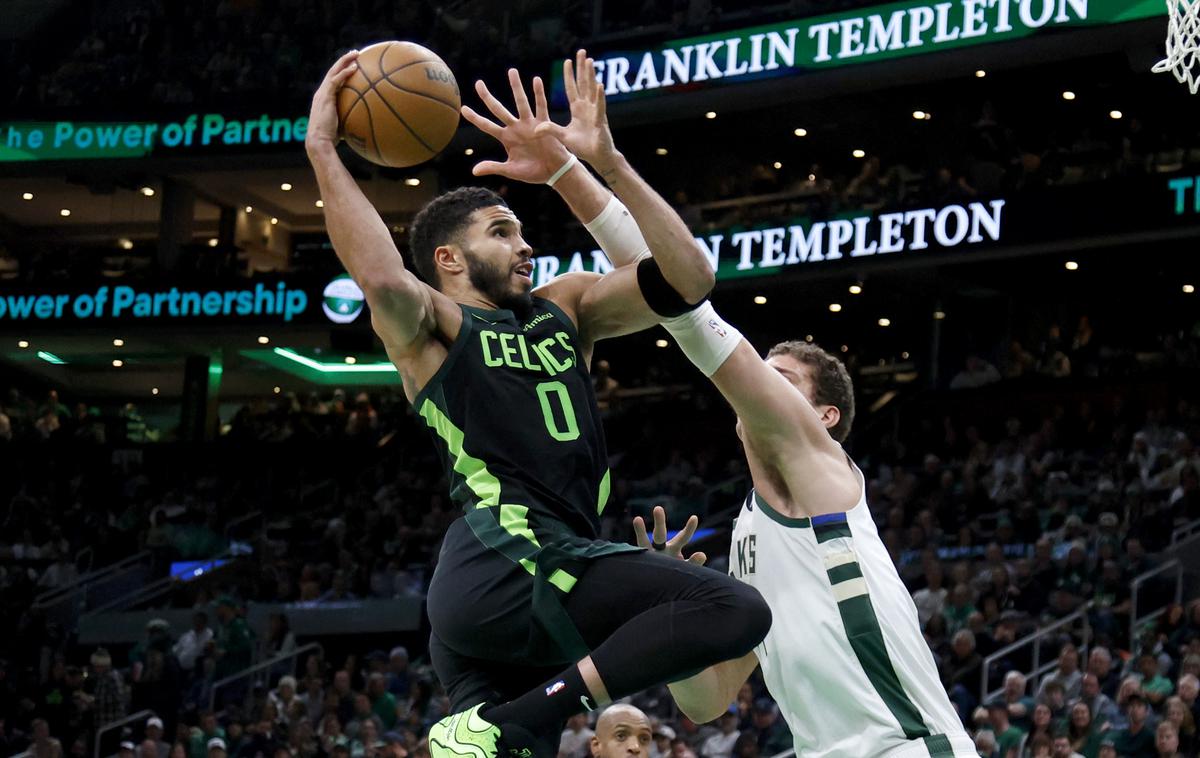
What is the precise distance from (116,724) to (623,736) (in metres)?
13.6

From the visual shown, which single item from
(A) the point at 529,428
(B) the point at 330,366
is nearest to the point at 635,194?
(A) the point at 529,428

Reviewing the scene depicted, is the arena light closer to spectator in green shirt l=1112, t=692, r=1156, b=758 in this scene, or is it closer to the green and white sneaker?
spectator in green shirt l=1112, t=692, r=1156, b=758

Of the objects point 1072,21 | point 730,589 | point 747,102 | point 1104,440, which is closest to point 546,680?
point 730,589

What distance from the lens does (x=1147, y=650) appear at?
44.8ft

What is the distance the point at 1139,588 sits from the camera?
15477mm

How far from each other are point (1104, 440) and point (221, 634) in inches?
445

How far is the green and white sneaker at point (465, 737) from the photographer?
4316mm

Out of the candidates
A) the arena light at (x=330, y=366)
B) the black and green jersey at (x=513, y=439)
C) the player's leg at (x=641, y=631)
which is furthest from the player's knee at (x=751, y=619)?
the arena light at (x=330, y=366)

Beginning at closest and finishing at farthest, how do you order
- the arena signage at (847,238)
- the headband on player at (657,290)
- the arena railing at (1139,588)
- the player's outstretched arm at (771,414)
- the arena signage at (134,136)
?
the headband on player at (657,290) → the player's outstretched arm at (771,414) → the arena railing at (1139,588) → the arena signage at (847,238) → the arena signage at (134,136)

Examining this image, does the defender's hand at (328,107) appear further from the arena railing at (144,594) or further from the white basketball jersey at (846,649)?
the arena railing at (144,594)

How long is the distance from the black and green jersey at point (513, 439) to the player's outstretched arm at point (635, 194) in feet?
1.49

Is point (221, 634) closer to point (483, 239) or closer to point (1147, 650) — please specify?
point (1147, 650)

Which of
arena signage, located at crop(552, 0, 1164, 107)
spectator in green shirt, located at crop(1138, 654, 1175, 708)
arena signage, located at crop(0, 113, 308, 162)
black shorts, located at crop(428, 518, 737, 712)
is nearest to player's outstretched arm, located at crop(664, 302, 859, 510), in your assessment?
black shorts, located at crop(428, 518, 737, 712)

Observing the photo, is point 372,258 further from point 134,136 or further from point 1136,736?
point 134,136
